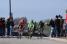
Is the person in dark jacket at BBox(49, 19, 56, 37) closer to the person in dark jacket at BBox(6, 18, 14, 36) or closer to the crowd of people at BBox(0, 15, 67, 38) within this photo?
the crowd of people at BBox(0, 15, 67, 38)

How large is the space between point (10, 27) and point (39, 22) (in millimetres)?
10313

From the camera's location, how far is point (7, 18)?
248 feet

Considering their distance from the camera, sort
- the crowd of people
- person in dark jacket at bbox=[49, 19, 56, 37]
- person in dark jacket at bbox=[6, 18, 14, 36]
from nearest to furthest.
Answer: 1. person in dark jacket at bbox=[49, 19, 56, 37]
2. the crowd of people
3. person in dark jacket at bbox=[6, 18, 14, 36]

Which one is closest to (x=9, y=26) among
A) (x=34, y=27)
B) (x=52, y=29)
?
(x=34, y=27)

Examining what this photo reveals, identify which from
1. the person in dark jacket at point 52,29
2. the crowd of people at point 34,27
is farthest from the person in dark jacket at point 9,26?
the person in dark jacket at point 52,29

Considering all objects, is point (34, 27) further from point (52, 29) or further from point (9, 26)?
point (52, 29)

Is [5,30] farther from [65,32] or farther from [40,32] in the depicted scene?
[65,32]

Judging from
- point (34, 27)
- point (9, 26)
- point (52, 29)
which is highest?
point (9, 26)

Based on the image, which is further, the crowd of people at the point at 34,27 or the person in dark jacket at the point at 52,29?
the crowd of people at the point at 34,27

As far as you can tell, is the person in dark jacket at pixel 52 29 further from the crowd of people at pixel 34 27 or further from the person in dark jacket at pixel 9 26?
the person in dark jacket at pixel 9 26

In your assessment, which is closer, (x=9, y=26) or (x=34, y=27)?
(x=9, y=26)

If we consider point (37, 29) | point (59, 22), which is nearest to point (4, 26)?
point (37, 29)

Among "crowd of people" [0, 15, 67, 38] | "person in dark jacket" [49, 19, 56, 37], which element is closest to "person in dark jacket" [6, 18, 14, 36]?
"crowd of people" [0, 15, 67, 38]

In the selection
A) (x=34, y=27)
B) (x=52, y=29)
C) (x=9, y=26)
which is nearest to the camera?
(x=52, y=29)
